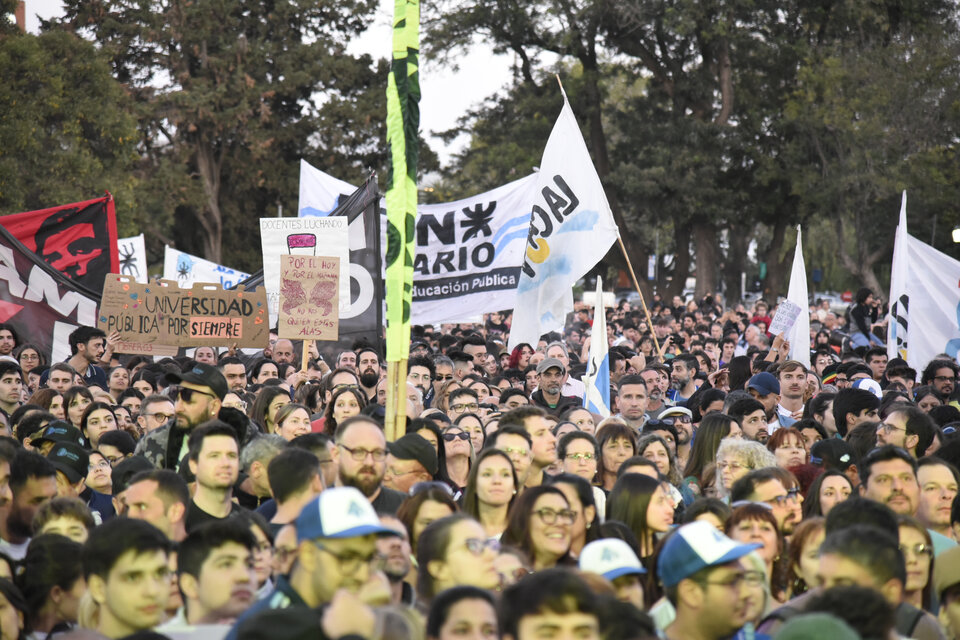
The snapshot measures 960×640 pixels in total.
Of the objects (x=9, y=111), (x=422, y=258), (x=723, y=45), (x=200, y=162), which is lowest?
(x=422, y=258)

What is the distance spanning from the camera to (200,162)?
41812 mm

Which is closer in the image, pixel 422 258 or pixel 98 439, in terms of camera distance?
pixel 98 439

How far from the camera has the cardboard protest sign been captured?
12.1m

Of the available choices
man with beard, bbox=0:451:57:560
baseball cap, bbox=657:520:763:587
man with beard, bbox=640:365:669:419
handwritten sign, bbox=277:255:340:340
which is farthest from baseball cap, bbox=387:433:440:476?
handwritten sign, bbox=277:255:340:340

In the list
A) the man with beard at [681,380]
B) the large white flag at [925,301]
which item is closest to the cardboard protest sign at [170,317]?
the man with beard at [681,380]

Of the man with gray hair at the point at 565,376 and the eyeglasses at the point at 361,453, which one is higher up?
the man with gray hair at the point at 565,376

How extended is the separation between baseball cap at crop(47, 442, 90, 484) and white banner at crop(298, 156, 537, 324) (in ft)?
26.6

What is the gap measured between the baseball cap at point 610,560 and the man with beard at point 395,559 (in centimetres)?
64

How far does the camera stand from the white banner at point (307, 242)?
1283 centimetres

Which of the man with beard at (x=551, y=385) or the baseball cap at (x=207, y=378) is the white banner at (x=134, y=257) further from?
the baseball cap at (x=207, y=378)

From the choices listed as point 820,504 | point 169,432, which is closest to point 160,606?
point 169,432

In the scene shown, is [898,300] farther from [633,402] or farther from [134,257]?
[134,257]

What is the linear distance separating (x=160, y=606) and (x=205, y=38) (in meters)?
38.5

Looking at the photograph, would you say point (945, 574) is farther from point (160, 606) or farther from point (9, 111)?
point (9, 111)
